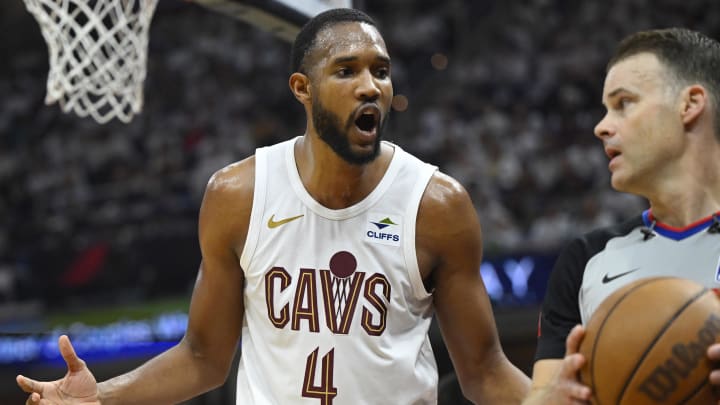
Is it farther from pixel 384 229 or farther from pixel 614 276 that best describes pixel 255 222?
pixel 614 276

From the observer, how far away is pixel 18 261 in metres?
11.3

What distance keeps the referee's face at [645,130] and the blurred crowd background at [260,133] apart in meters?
6.13

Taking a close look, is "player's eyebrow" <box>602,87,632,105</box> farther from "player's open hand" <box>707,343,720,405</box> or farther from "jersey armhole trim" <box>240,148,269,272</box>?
"jersey armhole trim" <box>240,148,269,272</box>

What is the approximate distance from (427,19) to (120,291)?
19.3 feet

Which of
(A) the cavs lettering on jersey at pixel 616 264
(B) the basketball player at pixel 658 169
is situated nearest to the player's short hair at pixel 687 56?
(B) the basketball player at pixel 658 169

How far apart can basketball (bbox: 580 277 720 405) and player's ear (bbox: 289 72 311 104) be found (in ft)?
4.77

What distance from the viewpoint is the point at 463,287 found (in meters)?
3.45

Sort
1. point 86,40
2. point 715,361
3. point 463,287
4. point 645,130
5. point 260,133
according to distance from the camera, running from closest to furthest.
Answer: point 715,361 < point 645,130 < point 463,287 < point 86,40 < point 260,133

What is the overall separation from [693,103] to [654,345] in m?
0.70

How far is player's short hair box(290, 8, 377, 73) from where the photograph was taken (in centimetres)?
346

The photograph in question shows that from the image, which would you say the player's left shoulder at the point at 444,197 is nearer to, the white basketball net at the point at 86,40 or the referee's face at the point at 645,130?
the referee's face at the point at 645,130

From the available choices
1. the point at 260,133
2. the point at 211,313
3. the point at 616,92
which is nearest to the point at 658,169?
the point at 616,92

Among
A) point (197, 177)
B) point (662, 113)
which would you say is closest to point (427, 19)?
point (197, 177)

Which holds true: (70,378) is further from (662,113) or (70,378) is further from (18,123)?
(18,123)
